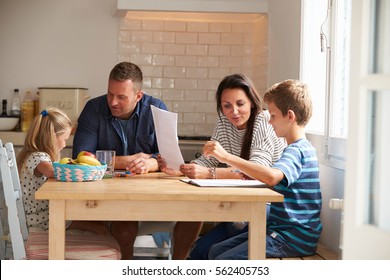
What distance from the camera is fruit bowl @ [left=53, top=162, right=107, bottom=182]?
3080 millimetres

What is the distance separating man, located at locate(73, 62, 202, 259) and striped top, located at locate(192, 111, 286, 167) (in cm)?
38

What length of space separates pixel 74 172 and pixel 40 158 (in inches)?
16.8

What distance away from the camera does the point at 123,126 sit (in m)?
4.01

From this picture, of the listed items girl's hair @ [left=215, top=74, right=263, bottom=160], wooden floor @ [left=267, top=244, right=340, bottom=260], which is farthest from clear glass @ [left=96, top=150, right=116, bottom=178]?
wooden floor @ [left=267, top=244, right=340, bottom=260]

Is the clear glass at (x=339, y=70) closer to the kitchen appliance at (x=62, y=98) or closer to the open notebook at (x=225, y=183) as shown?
the open notebook at (x=225, y=183)

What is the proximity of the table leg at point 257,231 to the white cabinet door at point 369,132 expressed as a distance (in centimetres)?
66

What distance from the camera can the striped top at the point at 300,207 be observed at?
10.3 ft

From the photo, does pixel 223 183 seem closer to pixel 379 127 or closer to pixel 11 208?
pixel 11 208

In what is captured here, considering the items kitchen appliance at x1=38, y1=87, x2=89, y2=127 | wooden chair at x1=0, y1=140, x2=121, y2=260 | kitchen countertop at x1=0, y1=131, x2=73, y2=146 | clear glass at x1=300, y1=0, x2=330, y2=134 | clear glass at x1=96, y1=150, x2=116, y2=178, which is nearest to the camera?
wooden chair at x1=0, y1=140, x2=121, y2=260

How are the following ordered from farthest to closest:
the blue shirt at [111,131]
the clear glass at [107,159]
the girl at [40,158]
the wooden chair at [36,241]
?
the blue shirt at [111,131]
the girl at [40,158]
the clear glass at [107,159]
the wooden chair at [36,241]

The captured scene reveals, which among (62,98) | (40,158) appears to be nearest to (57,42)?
(62,98)

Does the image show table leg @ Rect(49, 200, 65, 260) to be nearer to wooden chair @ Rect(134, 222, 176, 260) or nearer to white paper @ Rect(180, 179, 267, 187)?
white paper @ Rect(180, 179, 267, 187)

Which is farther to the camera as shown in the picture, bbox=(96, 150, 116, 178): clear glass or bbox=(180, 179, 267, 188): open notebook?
bbox=(96, 150, 116, 178): clear glass

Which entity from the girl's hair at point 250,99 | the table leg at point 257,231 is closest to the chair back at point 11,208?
the table leg at point 257,231
